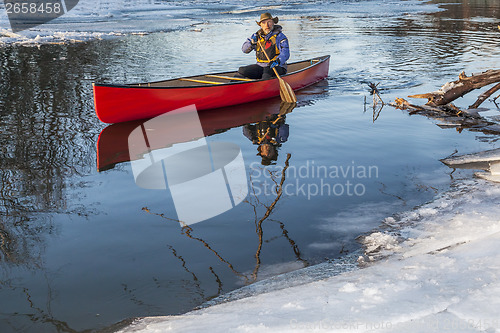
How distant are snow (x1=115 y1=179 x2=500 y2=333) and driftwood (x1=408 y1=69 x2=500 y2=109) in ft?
15.2

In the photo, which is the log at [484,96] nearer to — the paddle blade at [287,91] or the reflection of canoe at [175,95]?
the paddle blade at [287,91]

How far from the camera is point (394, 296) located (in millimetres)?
3549

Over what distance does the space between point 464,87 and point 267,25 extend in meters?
4.12

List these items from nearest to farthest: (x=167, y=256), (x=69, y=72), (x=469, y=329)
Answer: (x=469, y=329)
(x=167, y=256)
(x=69, y=72)

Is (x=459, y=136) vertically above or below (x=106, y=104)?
below

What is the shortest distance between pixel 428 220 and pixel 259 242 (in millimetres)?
1711

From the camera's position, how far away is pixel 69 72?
14.3 meters

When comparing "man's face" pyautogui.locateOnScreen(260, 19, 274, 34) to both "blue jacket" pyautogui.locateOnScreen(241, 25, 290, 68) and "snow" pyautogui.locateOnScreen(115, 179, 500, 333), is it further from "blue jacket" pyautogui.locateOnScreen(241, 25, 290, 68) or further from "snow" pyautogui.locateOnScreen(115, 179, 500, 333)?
"snow" pyautogui.locateOnScreen(115, 179, 500, 333)

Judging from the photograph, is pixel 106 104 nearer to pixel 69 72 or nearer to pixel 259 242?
pixel 259 242

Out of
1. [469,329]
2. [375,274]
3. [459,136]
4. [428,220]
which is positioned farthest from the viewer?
[459,136]

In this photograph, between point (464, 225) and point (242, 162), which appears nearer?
point (464, 225)

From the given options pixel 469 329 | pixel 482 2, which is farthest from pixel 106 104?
pixel 482 2

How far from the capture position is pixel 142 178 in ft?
22.3

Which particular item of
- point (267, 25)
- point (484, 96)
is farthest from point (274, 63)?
point (484, 96)
